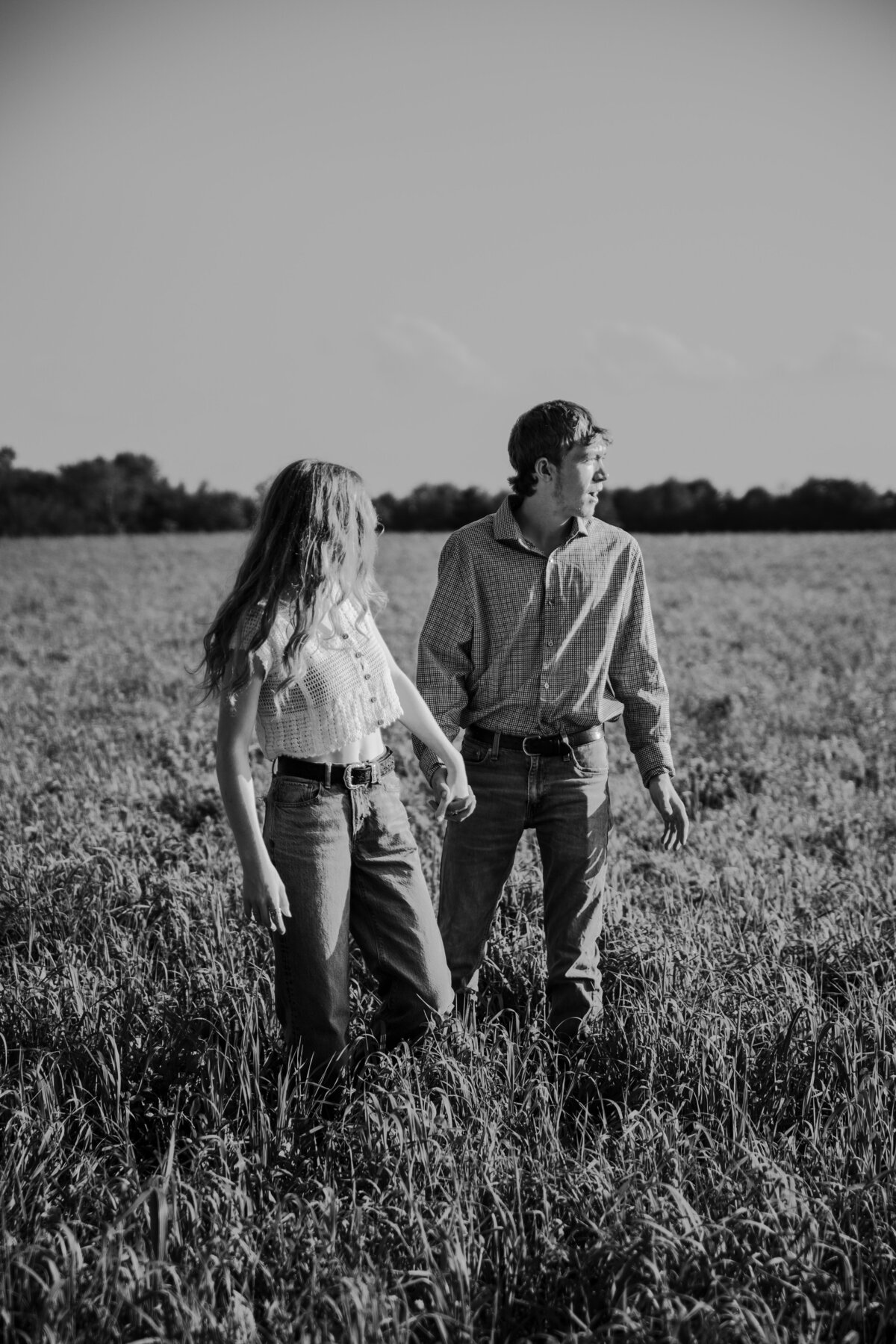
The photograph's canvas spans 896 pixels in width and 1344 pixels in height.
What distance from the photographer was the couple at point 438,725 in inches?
117

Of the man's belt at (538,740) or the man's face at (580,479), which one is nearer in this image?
the man's face at (580,479)

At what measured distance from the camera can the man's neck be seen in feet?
11.8

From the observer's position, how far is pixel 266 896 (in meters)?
2.84

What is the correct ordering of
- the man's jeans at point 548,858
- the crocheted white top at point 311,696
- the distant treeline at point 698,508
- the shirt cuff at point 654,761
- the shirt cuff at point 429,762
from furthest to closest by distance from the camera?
the distant treeline at point 698,508 < the shirt cuff at point 654,761 < the man's jeans at point 548,858 < the shirt cuff at point 429,762 < the crocheted white top at point 311,696

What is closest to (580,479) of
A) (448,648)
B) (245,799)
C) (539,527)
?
(539,527)

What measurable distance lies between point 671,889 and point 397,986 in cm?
206

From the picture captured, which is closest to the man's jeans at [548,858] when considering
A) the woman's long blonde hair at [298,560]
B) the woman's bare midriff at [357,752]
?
the woman's bare midriff at [357,752]

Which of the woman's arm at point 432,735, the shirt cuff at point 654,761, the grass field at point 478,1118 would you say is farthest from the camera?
the shirt cuff at point 654,761

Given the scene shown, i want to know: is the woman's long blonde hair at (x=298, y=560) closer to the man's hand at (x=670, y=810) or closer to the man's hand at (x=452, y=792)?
the man's hand at (x=452, y=792)

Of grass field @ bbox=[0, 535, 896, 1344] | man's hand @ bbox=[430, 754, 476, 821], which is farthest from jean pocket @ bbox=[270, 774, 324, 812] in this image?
grass field @ bbox=[0, 535, 896, 1344]

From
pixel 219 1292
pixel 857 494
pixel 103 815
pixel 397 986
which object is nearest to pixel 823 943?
pixel 397 986

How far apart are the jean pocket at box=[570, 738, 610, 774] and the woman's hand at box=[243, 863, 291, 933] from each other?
3.85 feet

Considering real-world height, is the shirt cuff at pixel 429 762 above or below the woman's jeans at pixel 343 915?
above

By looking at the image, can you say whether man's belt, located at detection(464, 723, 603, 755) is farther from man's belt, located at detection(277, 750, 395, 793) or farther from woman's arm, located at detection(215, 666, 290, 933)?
woman's arm, located at detection(215, 666, 290, 933)
